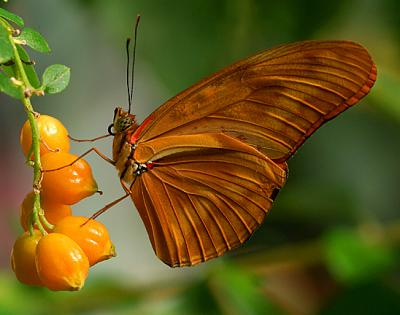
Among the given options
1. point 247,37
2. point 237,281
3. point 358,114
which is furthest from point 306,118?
point 358,114

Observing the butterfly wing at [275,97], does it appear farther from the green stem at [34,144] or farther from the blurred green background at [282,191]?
the blurred green background at [282,191]

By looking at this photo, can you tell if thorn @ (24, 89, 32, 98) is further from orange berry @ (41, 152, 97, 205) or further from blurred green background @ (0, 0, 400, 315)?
blurred green background @ (0, 0, 400, 315)

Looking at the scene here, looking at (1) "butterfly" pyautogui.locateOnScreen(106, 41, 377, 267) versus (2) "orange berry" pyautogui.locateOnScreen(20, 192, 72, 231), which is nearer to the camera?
(2) "orange berry" pyautogui.locateOnScreen(20, 192, 72, 231)

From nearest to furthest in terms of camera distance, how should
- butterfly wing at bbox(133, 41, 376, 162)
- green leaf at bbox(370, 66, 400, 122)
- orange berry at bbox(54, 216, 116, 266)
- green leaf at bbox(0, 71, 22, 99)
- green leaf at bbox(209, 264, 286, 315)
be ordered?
green leaf at bbox(0, 71, 22, 99) → orange berry at bbox(54, 216, 116, 266) → butterfly wing at bbox(133, 41, 376, 162) → green leaf at bbox(209, 264, 286, 315) → green leaf at bbox(370, 66, 400, 122)

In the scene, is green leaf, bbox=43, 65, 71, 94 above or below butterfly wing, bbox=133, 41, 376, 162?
above

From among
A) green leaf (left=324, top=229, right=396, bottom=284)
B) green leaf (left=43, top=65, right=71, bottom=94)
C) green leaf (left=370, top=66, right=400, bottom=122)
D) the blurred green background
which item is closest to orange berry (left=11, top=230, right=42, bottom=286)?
green leaf (left=43, top=65, right=71, bottom=94)

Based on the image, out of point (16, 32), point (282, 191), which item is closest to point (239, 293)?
point (282, 191)

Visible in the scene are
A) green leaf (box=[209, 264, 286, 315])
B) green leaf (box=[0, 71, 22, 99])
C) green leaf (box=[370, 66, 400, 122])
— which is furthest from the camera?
green leaf (box=[370, 66, 400, 122])
